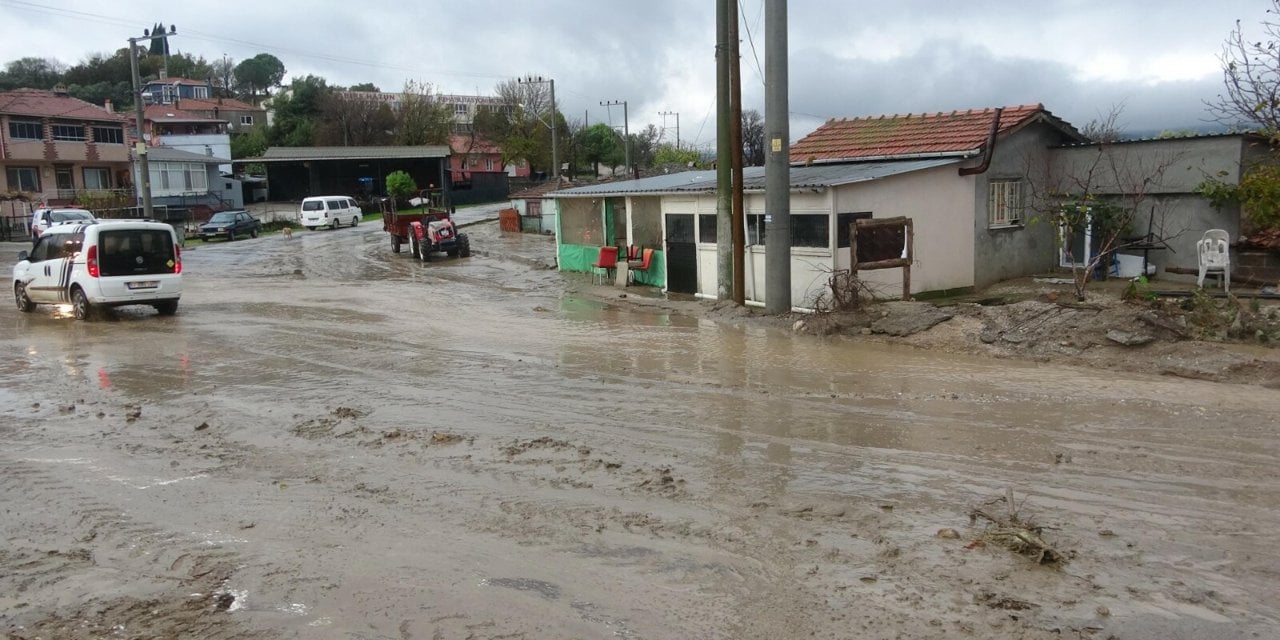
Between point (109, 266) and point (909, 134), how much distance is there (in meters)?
A: 15.4

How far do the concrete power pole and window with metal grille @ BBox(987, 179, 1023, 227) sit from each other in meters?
5.44

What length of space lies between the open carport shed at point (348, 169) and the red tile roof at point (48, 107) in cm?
996

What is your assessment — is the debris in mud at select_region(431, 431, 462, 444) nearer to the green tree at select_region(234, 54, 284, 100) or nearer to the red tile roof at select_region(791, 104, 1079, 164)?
the red tile roof at select_region(791, 104, 1079, 164)

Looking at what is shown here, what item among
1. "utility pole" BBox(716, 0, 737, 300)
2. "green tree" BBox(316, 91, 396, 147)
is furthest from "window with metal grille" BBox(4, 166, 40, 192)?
"utility pole" BBox(716, 0, 737, 300)

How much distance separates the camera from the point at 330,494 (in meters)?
6.44

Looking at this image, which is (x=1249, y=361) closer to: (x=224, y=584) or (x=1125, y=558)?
(x=1125, y=558)

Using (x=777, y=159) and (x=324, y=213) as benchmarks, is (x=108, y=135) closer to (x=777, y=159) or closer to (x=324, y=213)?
(x=324, y=213)

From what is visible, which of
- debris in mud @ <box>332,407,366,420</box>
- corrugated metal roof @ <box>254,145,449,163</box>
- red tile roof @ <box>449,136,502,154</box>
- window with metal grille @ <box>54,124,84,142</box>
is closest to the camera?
debris in mud @ <box>332,407,366,420</box>

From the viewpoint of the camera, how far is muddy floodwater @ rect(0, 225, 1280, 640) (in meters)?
4.54

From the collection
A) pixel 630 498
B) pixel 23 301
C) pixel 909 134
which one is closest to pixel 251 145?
pixel 23 301

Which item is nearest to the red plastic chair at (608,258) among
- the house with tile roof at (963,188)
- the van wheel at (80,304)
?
the house with tile roof at (963,188)

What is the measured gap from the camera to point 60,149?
50.3 m

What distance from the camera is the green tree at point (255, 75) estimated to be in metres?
123

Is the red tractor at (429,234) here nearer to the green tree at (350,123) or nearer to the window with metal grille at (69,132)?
the window with metal grille at (69,132)
